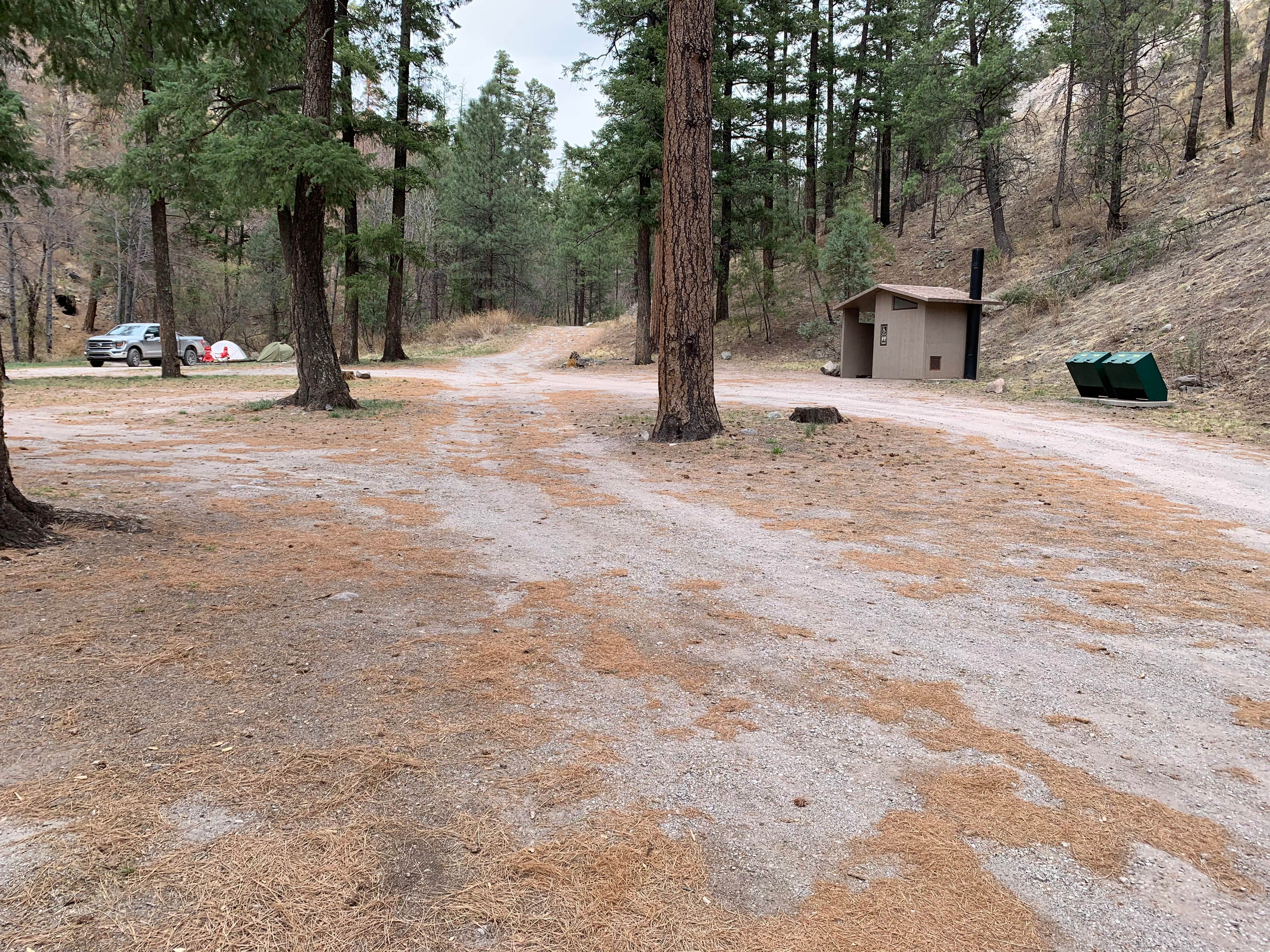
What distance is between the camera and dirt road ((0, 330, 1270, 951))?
1935 millimetres

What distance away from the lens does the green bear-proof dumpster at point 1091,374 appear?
47.0ft

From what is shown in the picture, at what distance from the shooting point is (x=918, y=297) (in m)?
20.3

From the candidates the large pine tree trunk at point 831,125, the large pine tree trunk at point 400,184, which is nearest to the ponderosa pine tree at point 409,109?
the large pine tree trunk at point 400,184

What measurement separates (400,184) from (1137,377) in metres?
19.2

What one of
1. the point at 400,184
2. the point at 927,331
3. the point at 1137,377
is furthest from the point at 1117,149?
the point at 400,184

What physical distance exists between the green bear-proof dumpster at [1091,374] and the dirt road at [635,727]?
8760 millimetres

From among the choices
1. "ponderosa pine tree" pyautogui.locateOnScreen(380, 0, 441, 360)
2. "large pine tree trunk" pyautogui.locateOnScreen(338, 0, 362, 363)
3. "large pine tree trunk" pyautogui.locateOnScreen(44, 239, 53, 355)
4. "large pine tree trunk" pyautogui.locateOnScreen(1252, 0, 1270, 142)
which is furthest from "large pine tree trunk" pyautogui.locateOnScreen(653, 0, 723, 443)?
"large pine tree trunk" pyautogui.locateOnScreen(44, 239, 53, 355)

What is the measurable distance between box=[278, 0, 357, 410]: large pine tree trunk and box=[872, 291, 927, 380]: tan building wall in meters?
14.7

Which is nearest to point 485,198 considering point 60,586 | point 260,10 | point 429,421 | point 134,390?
point 134,390

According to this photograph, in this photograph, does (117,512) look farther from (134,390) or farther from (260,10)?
(134,390)

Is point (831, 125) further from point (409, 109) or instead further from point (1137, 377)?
point (1137, 377)

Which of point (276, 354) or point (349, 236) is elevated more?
point (349, 236)

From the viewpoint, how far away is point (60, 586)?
4.07m

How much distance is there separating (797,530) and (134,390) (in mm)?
17598
